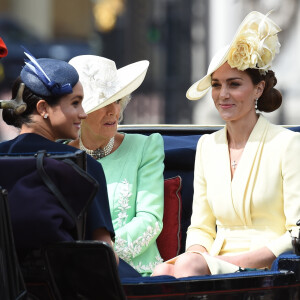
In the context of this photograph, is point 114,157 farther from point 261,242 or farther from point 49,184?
point 49,184

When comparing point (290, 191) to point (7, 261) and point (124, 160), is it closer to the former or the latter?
point (124, 160)

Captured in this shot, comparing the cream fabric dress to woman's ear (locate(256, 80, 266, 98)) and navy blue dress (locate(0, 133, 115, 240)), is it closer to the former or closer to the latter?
woman's ear (locate(256, 80, 266, 98))

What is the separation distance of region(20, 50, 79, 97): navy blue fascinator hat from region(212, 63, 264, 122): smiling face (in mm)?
990

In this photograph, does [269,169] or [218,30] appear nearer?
[269,169]

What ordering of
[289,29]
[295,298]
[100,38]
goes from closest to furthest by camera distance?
[295,298]
[289,29]
[100,38]

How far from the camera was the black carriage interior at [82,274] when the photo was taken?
3002 mm

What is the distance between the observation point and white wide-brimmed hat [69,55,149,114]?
4297 mm

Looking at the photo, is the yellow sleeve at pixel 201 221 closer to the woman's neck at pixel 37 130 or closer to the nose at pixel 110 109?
the nose at pixel 110 109

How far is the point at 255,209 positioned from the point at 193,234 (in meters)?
0.30

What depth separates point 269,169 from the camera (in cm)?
399

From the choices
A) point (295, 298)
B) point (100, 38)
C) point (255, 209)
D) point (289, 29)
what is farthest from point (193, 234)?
point (100, 38)

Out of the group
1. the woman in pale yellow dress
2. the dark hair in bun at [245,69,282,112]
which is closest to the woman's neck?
the woman in pale yellow dress

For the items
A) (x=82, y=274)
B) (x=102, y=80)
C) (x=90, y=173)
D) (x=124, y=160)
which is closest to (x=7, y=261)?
(x=82, y=274)

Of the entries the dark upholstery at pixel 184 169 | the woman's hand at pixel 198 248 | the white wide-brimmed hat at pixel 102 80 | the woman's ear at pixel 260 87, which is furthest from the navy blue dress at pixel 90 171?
the dark upholstery at pixel 184 169
